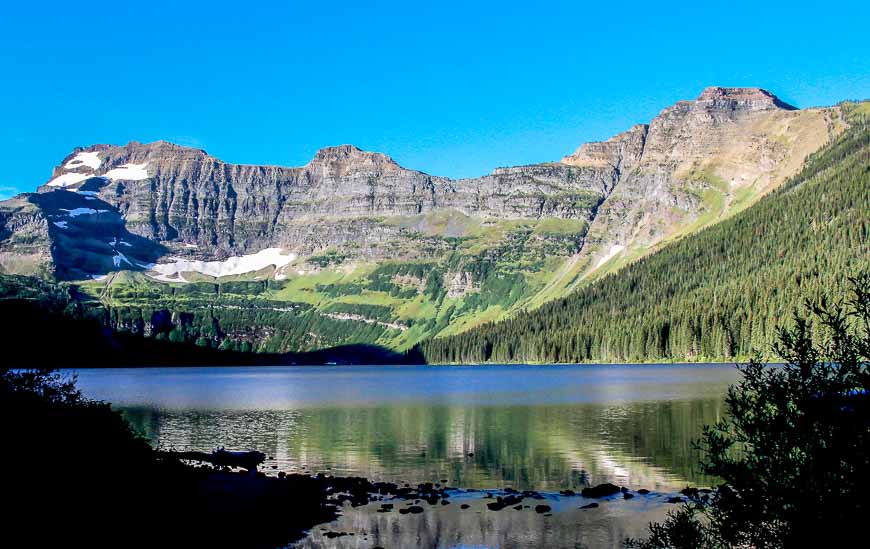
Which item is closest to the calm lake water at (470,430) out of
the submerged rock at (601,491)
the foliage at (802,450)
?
the submerged rock at (601,491)

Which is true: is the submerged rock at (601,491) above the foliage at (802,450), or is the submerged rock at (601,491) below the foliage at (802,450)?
below

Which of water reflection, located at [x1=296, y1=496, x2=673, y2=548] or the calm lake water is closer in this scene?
water reflection, located at [x1=296, y1=496, x2=673, y2=548]

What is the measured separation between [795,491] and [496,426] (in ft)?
220

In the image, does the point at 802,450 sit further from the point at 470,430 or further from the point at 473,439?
the point at 470,430

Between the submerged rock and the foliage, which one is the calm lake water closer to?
the submerged rock

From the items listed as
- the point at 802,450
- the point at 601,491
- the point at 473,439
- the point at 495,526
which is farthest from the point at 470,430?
the point at 802,450

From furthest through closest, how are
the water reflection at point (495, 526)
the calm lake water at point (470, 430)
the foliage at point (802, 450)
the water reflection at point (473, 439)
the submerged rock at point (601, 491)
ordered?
the calm lake water at point (470, 430) → the water reflection at point (473, 439) → the submerged rock at point (601, 491) → the water reflection at point (495, 526) → the foliage at point (802, 450)

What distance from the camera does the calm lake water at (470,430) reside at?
186 ft

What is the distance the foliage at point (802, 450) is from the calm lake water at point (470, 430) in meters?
29.5

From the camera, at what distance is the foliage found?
1772 centimetres

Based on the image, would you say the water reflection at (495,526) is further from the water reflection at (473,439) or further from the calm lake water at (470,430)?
the calm lake water at (470,430)

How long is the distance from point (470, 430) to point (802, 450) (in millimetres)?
64316

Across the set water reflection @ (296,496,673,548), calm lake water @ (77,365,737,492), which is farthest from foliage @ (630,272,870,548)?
calm lake water @ (77,365,737,492)

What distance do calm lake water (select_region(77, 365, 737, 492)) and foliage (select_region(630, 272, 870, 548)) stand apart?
29.5 meters
